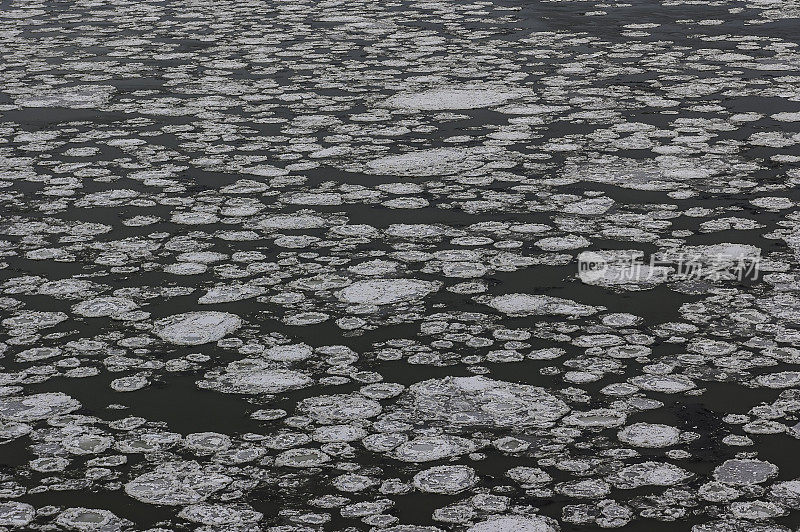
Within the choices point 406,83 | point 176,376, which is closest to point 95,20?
point 406,83

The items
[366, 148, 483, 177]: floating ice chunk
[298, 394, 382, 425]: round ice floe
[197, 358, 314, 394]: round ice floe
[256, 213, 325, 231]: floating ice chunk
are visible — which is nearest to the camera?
[298, 394, 382, 425]: round ice floe

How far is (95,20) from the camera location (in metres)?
9.70

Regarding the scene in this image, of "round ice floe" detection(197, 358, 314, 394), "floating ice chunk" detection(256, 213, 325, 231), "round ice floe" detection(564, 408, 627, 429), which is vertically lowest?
"round ice floe" detection(564, 408, 627, 429)

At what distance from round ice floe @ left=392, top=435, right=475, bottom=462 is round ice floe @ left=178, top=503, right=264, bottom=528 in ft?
1.39

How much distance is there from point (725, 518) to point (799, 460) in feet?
1.18

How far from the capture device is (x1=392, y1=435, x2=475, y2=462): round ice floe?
2.68 metres

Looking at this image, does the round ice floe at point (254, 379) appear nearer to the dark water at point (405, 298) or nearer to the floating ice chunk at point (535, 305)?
the dark water at point (405, 298)

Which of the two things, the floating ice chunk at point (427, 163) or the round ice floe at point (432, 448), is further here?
the floating ice chunk at point (427, 163)

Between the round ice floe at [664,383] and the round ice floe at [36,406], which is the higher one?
the round ice floe at [36,406]

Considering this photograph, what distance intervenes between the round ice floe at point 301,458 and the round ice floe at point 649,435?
778 millimetres

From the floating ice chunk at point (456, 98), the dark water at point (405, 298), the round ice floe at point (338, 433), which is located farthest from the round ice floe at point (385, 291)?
the floating ice chunk at point (456, 98)

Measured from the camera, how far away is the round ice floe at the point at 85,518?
244 cm

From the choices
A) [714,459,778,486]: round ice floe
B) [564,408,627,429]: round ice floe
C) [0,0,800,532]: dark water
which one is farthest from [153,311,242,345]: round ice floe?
[714,459,778,486]: round ice floe

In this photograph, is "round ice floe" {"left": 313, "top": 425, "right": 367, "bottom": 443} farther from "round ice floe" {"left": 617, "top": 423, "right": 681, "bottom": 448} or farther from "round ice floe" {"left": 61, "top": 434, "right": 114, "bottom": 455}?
"round ice floe" {"left": 617, "top": 423, "right": 681, "bottom": 448}
